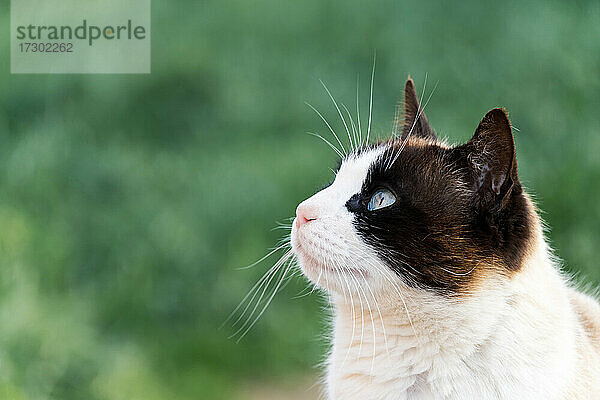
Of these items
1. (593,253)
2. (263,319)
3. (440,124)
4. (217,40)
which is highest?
(217,40)

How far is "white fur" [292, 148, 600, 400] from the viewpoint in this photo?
4.49 feet

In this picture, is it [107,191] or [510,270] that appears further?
[107,191]

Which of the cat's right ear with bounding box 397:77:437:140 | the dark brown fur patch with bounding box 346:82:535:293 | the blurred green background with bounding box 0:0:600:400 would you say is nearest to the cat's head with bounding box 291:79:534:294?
the dark brown fur patch with bounding box 346:82:535:293

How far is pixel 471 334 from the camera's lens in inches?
54.2

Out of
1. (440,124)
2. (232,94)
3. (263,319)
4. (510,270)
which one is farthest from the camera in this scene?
(232,94)

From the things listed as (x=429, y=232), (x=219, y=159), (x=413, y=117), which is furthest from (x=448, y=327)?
(x=219, y=159)

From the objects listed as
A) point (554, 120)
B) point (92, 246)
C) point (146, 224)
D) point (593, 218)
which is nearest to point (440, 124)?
point (554, 120)

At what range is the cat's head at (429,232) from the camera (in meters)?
1.37

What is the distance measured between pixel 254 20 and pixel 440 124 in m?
0.92

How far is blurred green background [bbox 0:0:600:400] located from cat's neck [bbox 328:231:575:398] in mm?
1109

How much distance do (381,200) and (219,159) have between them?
5.70ft

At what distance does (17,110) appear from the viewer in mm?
3002

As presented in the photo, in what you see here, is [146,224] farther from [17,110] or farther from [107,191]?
[17,110]

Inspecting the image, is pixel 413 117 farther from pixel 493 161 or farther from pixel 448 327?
pixel 448 327
